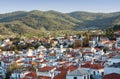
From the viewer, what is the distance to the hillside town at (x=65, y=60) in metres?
42.0

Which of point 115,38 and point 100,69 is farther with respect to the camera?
point 115,38

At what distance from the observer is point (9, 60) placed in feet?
273

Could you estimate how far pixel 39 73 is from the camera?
53.2 m

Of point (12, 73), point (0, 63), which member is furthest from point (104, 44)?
point (12, 73)

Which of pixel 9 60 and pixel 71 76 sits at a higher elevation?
pixel 71 76

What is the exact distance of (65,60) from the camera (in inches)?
2896

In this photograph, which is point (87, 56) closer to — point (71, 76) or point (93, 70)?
point (93, 70)

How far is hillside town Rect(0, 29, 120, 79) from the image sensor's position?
138 ft

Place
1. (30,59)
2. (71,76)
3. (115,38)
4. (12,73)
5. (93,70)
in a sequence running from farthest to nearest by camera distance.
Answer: (115,38), (30,59), (12,73), (93,70), (71,76)

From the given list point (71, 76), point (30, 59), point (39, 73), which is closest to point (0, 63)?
point (30, 59)

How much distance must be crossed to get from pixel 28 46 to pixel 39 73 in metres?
63.9

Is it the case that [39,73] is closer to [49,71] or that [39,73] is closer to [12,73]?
[49,71]

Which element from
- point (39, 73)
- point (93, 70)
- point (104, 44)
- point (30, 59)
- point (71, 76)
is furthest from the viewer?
point (104, 44)

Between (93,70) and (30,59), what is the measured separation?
119 feet
